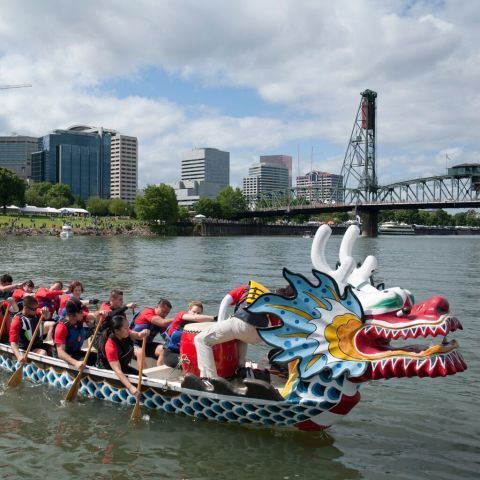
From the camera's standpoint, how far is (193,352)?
28.8 ft

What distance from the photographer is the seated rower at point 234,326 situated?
7961 mm

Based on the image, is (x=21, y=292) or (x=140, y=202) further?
(x=140, y=202)

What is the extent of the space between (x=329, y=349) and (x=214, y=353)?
1.96 metres

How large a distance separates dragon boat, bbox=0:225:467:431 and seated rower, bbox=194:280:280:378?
0.21 meters

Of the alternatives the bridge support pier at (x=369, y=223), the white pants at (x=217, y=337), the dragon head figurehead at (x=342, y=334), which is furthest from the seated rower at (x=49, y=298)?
the bridge support pier at (x=369, y=223)

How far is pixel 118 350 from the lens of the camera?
941cm

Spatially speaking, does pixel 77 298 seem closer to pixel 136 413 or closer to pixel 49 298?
pixel 49 298

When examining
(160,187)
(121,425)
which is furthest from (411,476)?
(160,187)

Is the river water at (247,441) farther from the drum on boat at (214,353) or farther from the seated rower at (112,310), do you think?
the seated rower at (112,310)

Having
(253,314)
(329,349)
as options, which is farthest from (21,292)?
(329,349)

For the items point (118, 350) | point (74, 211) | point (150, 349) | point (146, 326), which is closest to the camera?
point (118, 350)

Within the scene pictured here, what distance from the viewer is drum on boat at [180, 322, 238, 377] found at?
8656 millimetres

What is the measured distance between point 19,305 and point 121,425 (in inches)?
194

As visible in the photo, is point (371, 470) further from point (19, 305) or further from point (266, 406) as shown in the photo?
point (19, 305)
